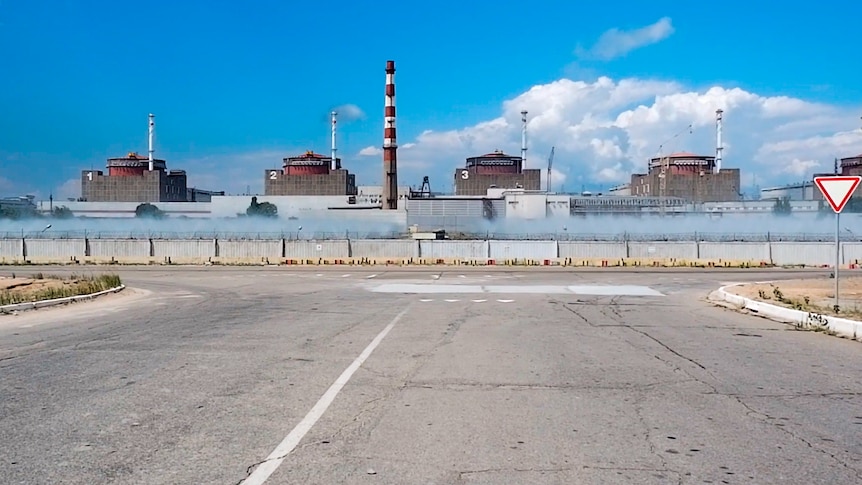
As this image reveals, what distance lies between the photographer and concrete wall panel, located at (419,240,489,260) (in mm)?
57750

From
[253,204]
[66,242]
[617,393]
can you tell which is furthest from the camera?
[253,204]

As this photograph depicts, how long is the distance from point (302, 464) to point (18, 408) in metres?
3.58

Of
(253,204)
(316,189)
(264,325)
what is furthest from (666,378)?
(316,189)

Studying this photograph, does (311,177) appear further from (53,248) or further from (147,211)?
(53,248)

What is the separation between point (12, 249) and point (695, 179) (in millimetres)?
106773

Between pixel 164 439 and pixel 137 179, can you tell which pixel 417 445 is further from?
pixel 137 179

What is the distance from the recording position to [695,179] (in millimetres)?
134125

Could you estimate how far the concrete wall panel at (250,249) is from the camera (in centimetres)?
5950

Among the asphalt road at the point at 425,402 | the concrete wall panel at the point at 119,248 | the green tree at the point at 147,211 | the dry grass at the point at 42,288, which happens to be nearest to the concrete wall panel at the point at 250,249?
the concrete wall panel at the point at 119,248

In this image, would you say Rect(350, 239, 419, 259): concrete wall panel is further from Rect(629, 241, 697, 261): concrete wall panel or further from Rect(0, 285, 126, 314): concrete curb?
Rect(0, 285, 126, 314): concrete curb

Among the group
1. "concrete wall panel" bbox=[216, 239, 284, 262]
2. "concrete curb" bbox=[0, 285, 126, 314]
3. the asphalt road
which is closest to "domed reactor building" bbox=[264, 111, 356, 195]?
"concrete wall panel" bbox=[216, 239, 284, 262]

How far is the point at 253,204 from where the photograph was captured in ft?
392

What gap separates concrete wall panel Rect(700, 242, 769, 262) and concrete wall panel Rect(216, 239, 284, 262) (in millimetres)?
31304

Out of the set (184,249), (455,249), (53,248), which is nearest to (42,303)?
(455,249)
